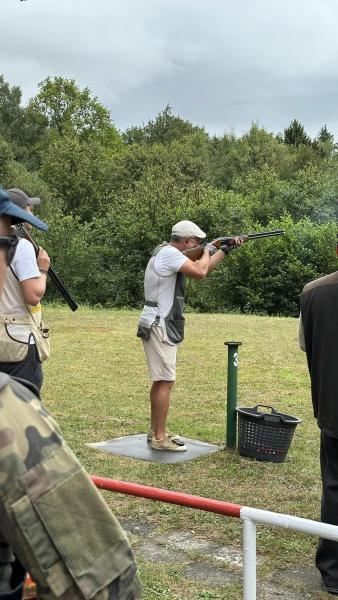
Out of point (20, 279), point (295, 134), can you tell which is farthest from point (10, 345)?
point (295, 134)

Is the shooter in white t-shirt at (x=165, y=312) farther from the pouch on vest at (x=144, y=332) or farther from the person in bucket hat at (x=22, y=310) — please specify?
the person in bucket hat at (x=22, y=310)

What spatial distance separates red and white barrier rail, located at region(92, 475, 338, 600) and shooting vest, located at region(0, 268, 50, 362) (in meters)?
1.73

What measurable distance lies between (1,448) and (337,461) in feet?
9.72

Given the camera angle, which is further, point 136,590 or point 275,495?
point 275,495

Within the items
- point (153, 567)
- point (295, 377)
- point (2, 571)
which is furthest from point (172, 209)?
point (2, 571)

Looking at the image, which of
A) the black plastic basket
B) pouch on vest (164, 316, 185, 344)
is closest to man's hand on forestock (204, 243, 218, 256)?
pouch on vest (164, 316, 185, 344)

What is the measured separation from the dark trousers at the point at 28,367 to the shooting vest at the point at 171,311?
1935 mm

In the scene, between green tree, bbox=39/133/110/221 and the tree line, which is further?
green tree, bbox=39/133/110/221

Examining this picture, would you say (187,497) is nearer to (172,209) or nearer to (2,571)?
(2,571)

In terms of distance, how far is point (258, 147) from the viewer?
47344 millimetres

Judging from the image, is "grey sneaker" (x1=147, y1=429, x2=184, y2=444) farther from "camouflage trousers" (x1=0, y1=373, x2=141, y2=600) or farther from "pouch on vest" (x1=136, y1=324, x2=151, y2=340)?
"camouflage trousers" (x1=0, y1=373, x2=141, y2=600)

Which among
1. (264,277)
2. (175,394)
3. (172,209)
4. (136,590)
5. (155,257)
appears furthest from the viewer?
(172,209)

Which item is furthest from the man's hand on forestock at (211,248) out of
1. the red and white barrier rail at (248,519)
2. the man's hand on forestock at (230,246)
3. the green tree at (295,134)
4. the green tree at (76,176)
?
the green tree at (295,134)

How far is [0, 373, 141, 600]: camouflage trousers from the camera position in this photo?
1.20 meters
